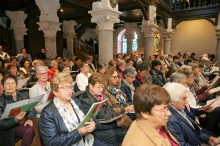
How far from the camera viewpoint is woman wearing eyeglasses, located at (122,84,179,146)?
1072 mm

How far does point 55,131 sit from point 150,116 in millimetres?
907

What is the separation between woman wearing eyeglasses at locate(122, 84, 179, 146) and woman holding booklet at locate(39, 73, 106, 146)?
573 millimetres

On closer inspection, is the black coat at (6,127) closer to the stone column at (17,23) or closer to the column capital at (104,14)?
the column capital at (104,14)

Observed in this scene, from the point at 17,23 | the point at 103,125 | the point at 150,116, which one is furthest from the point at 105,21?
the point at 17,23

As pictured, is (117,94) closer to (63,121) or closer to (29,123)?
(63,121)

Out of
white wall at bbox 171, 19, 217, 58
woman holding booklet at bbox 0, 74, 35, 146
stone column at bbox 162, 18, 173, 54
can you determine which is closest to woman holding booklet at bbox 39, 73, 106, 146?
woman holding booklet at bbox 0, 74, 35, 146

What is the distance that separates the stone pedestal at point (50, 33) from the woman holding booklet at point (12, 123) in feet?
11.5

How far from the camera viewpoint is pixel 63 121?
5.23 ft

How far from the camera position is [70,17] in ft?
34.3

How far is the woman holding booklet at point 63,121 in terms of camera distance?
148 centimetres

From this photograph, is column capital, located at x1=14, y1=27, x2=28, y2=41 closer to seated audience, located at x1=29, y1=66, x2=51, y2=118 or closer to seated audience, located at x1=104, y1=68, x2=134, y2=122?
seated audience, located at x1=29, y1=66, x2=51, y2=118

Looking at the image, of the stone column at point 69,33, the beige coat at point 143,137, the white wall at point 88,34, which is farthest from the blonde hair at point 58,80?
the white wall at point 88,34

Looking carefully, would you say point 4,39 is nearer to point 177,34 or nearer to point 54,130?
point 54,130

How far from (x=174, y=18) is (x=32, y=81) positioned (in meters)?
10.1
